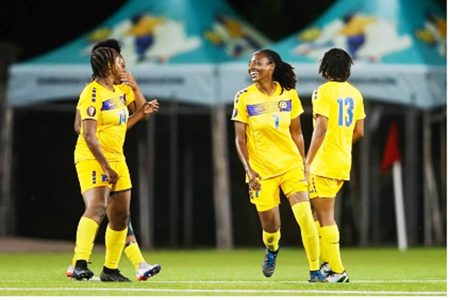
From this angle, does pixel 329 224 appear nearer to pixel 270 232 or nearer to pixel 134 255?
pixel 270 232

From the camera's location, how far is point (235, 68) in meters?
21.6

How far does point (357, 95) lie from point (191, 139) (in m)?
11.4

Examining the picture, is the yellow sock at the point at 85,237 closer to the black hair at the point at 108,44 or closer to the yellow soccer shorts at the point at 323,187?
the black hair at the point at 108,44

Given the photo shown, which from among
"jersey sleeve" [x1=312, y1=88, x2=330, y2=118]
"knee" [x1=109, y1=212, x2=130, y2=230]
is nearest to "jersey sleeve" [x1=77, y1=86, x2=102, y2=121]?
"knee" [x1=109, y1=212, x2=130, y2=230]

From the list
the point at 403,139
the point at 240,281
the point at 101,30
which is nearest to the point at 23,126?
the point at 101,30

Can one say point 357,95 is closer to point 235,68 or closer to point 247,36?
point 235,68

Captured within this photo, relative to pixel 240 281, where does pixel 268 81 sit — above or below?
above

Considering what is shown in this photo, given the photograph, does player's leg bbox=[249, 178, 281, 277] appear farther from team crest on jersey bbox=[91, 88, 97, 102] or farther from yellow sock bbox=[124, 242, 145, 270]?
team crest on jersey bbox=[91, 88, 97, 102]

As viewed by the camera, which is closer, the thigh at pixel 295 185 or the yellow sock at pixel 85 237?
the yellow sock at pixel 85 237

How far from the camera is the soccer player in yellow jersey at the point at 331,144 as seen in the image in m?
12.0

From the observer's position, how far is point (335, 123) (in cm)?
1212

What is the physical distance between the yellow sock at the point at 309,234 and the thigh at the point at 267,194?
0.26 metres

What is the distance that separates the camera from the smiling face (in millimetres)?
12203

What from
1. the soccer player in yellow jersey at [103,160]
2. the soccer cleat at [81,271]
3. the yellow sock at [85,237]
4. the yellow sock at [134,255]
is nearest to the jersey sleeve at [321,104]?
the soccer player in yellow jersey at [103,160]
